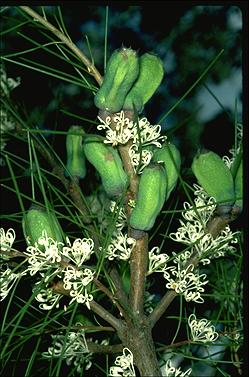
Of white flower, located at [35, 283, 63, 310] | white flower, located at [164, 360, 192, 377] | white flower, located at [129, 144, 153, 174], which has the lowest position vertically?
white flower, located at [164, 360, 192, 377]

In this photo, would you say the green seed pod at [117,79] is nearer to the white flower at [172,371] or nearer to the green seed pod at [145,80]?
the green seed pod at [145,80]

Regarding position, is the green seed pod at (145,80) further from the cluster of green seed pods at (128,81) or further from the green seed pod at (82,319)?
the green seed pod at (82,319)

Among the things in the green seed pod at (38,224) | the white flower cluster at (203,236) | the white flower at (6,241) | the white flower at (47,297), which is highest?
the green seed pod at (38,224)

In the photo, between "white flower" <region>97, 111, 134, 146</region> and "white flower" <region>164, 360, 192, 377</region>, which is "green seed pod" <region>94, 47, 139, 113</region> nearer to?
"white flower" <region>97, 111, 134, 146</region>

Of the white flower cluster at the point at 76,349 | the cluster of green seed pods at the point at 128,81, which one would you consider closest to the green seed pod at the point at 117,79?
the cluster of green seed pods at the point at 128,81

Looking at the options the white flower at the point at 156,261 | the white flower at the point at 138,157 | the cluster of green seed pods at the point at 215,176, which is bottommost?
the white flower at the point at 156,261

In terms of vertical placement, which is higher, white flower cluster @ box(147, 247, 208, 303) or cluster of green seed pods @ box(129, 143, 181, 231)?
cluster of green seed pods @ box(129, 143, 181, 231)

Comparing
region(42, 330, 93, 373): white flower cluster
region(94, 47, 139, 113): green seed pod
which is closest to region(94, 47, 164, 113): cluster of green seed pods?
region(94, 47, 139, 113): green seed pod

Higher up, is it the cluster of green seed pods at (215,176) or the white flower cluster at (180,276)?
the cluster of green seed pods at (215,176)

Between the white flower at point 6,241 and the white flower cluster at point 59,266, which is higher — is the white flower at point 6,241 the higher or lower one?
the higher one
